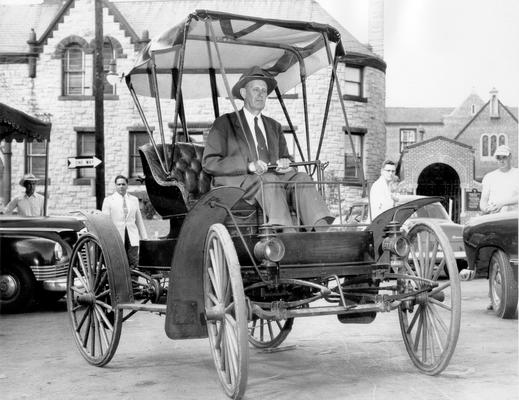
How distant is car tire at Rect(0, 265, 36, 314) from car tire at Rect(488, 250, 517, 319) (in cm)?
555

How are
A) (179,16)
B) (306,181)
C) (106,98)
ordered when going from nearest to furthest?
(306,181)
(106,98)
(179,16)

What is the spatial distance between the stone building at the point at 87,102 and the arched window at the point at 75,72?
38 millimetres

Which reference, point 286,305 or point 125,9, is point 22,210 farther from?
point 125,9

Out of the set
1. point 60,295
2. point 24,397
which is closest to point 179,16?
point 60,295

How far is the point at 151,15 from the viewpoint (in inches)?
1232

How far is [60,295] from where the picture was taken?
10.1 metres

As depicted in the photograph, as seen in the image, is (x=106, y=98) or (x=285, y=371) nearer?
(x=285, y=371)

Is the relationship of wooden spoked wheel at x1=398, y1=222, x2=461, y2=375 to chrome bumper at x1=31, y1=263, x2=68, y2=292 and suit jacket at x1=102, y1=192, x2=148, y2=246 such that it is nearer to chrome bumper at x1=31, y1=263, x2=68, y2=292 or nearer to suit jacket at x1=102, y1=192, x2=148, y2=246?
chrome bumper at x1=31, y1=263, x2=68, y2=292

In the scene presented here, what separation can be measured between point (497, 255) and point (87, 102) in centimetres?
2288

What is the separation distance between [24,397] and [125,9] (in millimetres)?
28506

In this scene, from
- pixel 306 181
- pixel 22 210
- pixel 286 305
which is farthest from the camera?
pixel 22 210

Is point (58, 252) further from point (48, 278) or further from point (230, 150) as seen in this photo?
point (230, 150)

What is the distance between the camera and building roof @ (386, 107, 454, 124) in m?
70.6

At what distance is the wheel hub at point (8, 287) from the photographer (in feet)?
32.2
